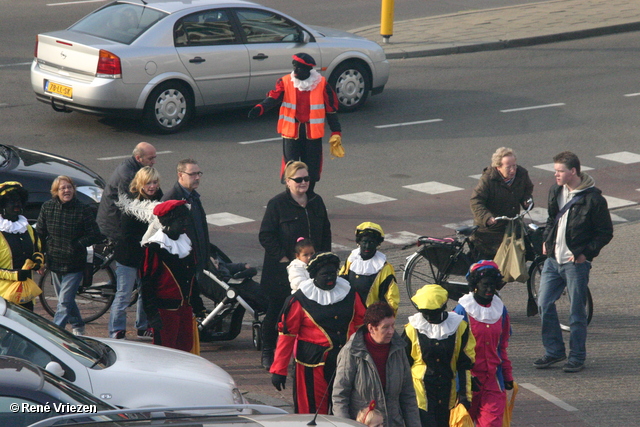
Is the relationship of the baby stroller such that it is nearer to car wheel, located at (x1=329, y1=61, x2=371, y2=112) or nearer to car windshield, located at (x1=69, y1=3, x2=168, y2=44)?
car windshield, located at (x1=69, y1=3, x2=168, y2=44)

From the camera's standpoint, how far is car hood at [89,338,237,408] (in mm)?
6109

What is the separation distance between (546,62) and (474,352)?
50.1 feet

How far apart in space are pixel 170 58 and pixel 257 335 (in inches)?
285

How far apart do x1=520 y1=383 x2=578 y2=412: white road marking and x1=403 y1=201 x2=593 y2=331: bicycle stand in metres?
1.66

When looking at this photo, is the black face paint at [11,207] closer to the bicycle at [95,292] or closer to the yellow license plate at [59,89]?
the bicycle at [95,292]

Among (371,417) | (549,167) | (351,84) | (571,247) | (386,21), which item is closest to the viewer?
(371,417)

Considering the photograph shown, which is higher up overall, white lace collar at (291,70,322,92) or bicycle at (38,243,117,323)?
white lace collar at (291,70,322,92)

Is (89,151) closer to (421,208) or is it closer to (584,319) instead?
(421,208)

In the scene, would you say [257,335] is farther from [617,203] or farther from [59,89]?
[59,89]

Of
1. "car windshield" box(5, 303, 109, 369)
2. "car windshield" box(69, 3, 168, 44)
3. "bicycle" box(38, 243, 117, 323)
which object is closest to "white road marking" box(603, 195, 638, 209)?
"bicycle" box(38, 243, 117, 323)

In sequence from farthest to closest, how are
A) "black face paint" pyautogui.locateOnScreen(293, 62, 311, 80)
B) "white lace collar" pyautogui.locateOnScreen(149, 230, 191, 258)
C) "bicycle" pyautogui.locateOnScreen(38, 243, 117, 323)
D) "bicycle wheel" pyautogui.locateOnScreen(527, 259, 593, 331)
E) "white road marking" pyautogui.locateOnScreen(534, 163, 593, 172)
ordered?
"white road marking" pyautogui.locateOnScreen(534, 163, 593, 172)
"black face paint" pyautogui.locateOnScreen(293, 62, 311, 80)
"bicycle wheel" pyautogui.locateOnScreen(527, 259, 593, 331)
"bicycle" pyautogui.locateOnScreen(38, 243, 117, 323)
"white lace collar" pyautogui.locateOnScreen(149, 230, 191, 258)

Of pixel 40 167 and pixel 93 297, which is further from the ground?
pixel 40 167

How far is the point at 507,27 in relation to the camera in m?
23.6

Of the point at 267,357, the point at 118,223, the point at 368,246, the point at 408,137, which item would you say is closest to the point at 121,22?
the point at 408,137
